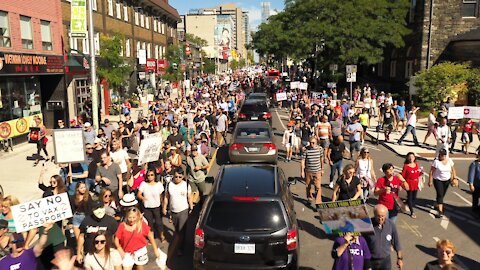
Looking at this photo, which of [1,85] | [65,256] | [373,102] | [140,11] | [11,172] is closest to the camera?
[65,256]

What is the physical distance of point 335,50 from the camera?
3975 cm

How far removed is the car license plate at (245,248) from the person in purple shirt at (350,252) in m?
1.20

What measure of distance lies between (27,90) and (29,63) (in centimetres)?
198

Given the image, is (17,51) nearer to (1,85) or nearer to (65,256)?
(1,85)

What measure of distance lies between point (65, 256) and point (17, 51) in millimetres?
18465

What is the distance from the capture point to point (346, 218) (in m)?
5.54

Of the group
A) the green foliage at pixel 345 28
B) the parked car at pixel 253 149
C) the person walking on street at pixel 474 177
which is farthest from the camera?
the green foliage at pixel 345 28

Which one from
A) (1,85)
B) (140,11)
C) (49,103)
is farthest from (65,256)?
(140,11)

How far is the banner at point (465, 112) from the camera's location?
57.2ft

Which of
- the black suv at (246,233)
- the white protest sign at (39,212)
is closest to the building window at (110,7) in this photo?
the white protest sign at (39,212)

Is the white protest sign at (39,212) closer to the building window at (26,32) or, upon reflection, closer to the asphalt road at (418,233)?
the asphalt road at (418,233)

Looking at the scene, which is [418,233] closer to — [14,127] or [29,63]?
[14,127]

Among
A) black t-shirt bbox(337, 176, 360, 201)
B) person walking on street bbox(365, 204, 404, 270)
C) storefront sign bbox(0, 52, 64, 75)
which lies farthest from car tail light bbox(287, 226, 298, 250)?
storefront sign bbox(0, 52, 64, 75)

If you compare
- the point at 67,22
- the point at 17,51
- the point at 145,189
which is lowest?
the point at 145,189
